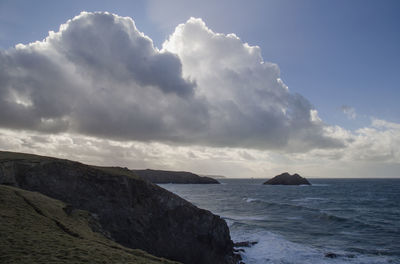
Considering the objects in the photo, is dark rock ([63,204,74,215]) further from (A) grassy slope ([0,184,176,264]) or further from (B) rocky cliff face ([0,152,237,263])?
(B) rocky cliff face ([0,152,237,263])

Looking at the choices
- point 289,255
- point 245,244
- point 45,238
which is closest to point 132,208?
point 245,244

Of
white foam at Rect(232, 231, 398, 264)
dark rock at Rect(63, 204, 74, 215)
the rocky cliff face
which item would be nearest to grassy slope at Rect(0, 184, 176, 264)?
dark rock at Rect(63, 204, 74, 215)

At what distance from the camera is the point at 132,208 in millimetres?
32406

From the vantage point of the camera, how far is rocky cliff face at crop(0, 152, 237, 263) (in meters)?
30.5

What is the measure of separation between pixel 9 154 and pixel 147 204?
20638 mm

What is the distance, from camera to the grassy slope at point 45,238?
13.8 metres

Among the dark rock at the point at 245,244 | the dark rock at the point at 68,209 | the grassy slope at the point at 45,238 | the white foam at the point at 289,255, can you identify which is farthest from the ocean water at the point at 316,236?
the dark rock at the point at 68,209

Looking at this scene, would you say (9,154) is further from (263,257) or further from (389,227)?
(389,227)

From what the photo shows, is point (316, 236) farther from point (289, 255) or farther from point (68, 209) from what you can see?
point (68, 209)

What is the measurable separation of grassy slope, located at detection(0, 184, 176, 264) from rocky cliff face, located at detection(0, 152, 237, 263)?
6.88 metres

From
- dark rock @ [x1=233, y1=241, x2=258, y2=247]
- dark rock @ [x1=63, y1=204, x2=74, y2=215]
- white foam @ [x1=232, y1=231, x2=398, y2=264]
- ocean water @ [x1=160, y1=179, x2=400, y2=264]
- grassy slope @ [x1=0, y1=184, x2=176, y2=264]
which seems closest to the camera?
grassy slope @ [x1=0, y1=184, x2=176, y2=264]

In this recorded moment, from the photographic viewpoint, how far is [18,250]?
45.4ft

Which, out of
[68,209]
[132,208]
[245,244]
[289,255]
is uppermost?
[68,209]

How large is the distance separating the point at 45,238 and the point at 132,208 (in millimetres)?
16308
